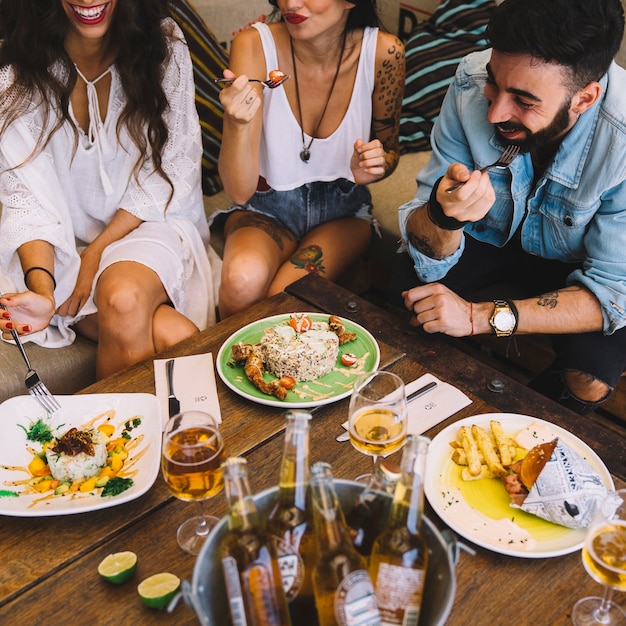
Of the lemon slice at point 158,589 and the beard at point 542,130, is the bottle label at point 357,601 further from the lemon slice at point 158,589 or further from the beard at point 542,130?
the beard at point 542,130

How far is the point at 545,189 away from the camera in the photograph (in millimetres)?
1813

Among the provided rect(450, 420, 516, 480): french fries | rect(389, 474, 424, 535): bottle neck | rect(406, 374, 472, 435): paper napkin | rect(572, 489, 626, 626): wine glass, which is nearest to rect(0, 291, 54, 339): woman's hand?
rect(406, 374, 472, 435): paper napkin

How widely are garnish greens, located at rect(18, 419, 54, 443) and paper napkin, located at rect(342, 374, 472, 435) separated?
563 mm

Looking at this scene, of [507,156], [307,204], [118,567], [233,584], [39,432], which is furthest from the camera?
[307,204]

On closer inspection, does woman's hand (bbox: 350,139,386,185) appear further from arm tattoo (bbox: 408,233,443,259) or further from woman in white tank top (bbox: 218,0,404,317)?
arm tattoo (bbox: 408,233,443,259)

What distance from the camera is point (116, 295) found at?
1.84 meters

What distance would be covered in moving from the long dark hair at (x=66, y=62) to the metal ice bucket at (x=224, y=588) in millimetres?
1515

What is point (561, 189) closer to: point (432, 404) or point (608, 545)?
point (432, 404)

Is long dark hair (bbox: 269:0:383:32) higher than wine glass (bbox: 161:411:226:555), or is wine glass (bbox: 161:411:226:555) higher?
long dark hair (bbox: 269:0:383:32)

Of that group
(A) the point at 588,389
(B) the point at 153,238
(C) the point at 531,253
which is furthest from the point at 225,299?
(A) the point at 588,389

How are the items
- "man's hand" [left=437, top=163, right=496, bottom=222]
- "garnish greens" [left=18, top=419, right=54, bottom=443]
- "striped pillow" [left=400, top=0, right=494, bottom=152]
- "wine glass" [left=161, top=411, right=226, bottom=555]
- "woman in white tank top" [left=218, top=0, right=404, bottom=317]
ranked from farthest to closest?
"striped pillow" [left=400, top=0, right=494, bottom=152] < "woman in white tank top" [left=218, top=0, right=404, bottom=317] < "man's hand" [left=437, top=163, right=496, bottom=222] < "garnish greens" [left=18, top=419, right=54, bottom=443] < "wine glass" [left=161, top=411, right=226, bottom=555]

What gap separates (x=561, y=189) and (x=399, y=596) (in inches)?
52.6

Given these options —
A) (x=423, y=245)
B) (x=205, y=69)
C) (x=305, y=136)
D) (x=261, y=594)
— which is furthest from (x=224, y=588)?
(x=205, y=69)

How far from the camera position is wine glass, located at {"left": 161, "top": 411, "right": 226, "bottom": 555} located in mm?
A: 950
